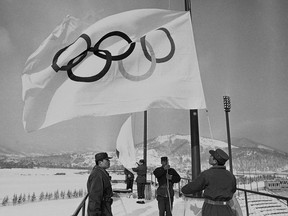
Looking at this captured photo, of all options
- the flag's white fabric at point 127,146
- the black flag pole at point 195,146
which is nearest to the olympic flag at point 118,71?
the black flag pole at point 195,146

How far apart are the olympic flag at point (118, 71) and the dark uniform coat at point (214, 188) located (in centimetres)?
97

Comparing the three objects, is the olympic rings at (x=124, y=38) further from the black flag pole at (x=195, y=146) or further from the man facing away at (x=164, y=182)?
the man facing away at (x=164, y=182)

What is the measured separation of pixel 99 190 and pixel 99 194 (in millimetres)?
48

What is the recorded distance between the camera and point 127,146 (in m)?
8.51

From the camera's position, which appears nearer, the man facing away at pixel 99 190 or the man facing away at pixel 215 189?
the man facing away at pixel 215 189

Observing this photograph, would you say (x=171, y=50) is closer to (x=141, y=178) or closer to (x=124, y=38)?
(x=124, y=38)

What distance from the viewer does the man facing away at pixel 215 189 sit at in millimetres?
2623

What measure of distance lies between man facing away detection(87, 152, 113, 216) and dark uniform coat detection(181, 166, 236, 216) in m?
1.15

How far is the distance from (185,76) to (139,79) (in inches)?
25.3

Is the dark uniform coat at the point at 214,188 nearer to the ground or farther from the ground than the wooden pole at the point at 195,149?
nearer to the ground

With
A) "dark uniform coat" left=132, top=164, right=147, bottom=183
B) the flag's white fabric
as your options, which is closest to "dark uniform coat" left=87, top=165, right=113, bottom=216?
the flag's white fabric

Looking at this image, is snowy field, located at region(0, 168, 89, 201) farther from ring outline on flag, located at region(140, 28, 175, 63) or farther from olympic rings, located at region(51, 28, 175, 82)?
ring outline on flag, located at region(140, 28, 175, 63)

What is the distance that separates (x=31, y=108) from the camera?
11.6ft

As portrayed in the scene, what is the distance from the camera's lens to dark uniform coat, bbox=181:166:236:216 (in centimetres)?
262
